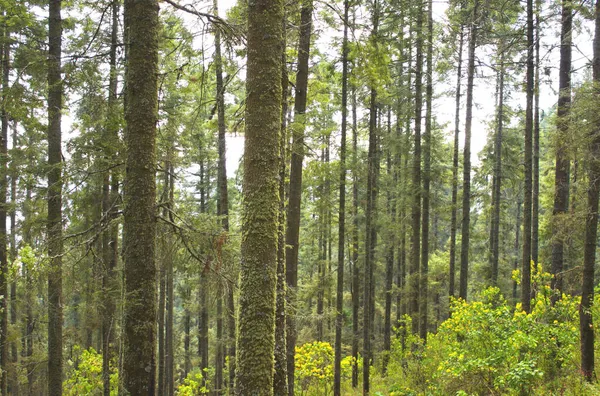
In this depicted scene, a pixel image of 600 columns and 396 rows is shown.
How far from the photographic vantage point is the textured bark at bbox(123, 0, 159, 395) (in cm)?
413

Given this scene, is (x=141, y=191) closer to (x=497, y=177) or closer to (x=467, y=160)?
(x=467, y=160)

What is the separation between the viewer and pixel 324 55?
1191cm

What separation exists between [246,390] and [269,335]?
44cm

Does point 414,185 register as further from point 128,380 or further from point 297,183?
point 128,380

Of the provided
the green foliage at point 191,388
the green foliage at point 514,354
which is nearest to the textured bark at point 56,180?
the green foliage at point 191,388

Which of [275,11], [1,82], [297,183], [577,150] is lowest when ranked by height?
[297,183]

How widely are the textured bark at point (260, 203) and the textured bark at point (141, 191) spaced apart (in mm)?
1648

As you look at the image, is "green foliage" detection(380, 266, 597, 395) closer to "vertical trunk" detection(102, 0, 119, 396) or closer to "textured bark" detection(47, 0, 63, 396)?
"vertical trunk" detection(102, 0, 119, 396)

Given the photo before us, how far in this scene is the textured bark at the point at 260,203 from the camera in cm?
301

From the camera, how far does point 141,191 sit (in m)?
4.34

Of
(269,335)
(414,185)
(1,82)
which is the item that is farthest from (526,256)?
(1,82)

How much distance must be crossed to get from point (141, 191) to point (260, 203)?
187cm

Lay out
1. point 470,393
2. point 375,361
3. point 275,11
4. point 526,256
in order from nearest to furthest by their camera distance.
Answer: point 275,11 → point 470,393 → point 526,256 → point 375,361

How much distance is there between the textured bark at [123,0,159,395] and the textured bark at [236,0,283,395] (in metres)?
1.65
